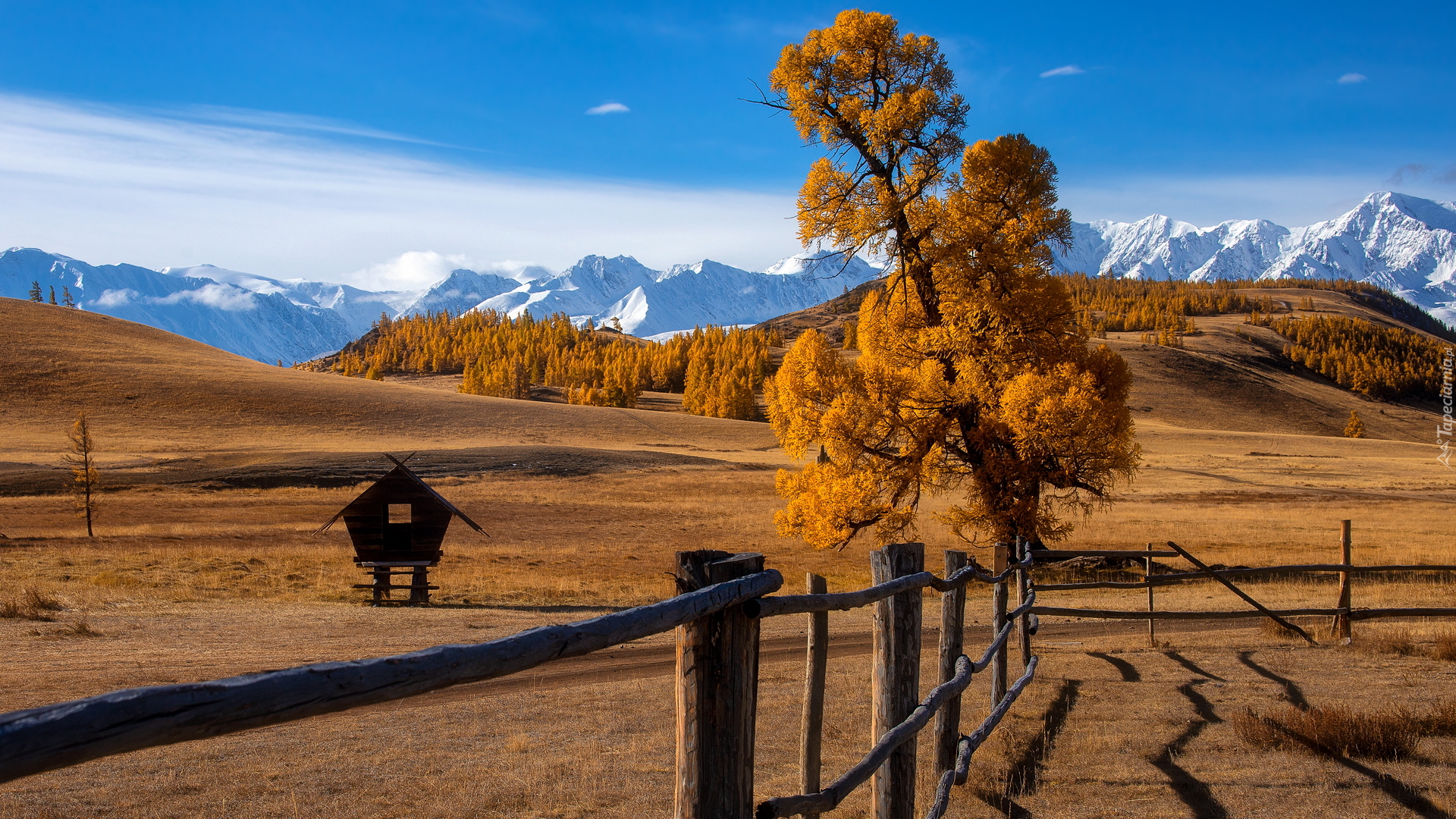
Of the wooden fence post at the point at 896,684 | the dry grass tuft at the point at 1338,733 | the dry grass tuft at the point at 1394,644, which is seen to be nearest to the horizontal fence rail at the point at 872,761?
the wooden fence post at the point at 896,684

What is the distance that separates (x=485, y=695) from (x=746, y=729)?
29.1ft

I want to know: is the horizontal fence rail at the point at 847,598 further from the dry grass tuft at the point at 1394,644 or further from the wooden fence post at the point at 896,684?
the dry grass tuft at the point at 1394,644

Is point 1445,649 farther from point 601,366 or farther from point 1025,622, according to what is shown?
point 601,366

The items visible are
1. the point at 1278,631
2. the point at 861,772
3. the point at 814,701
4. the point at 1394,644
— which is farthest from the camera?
the point at 1278,631

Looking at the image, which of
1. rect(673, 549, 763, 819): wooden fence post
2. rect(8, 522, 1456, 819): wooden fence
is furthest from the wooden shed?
rect(673, 549, 763, 819): wooden fence post

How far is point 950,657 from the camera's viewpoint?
25.8ft

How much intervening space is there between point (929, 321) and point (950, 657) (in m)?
15.7

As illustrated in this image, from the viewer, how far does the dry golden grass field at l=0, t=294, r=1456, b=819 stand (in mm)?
7504

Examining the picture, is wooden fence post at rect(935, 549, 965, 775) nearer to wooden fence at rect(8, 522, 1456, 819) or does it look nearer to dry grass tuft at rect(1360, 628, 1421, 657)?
wooden fence at rect(8, 522, 1456, 819)

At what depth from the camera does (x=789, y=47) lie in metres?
21.6

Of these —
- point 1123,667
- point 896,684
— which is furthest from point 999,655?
point 896,684

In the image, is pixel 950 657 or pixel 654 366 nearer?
pixel 950 657

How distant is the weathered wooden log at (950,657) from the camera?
23.2 feet

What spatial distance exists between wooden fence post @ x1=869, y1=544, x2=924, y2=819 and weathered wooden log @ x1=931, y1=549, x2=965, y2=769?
4.22 feet
